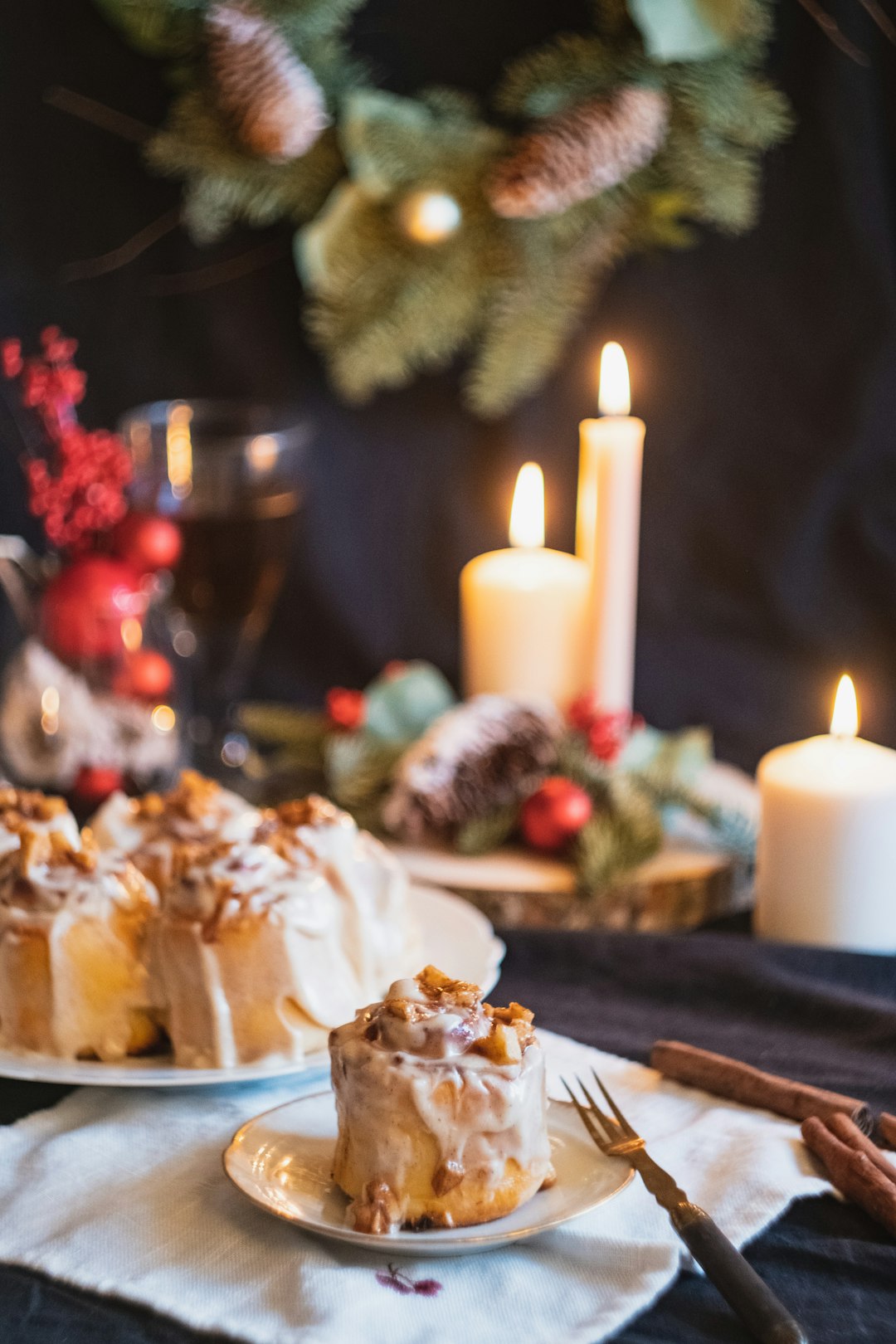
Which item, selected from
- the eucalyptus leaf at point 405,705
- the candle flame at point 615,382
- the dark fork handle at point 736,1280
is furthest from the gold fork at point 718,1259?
the candle flame at point 615,382

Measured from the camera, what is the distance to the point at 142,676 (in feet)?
4.83

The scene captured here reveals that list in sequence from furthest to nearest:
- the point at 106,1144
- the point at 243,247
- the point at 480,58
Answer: the point at 243,247
the point at 480,58
the point at 106,1144

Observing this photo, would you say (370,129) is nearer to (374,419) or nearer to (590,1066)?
(374,419)

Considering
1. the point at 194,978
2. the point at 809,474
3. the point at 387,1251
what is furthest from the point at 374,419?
the point at 387,1251

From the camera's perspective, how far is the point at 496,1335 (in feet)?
2.38

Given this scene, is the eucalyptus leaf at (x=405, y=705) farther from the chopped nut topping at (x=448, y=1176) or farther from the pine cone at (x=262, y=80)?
the chopped nut topping at (x=448, y=1176)

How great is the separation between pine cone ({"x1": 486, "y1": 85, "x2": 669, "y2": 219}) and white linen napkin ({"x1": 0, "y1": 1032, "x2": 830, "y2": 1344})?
3.10 feet

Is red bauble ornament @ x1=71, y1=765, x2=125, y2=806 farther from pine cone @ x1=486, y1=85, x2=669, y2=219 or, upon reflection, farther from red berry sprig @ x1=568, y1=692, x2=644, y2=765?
pine cone @ x1=486, y1=85, x2=669, y2=219

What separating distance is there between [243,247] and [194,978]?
108 centimetres

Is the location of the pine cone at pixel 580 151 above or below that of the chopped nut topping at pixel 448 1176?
above

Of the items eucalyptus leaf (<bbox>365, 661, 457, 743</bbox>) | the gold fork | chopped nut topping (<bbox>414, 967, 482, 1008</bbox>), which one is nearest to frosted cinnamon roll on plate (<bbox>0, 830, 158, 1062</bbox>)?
chopped nut topping (<bbox>414, 967, 482, 1008</bbox>)

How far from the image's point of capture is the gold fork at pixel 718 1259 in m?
0.72

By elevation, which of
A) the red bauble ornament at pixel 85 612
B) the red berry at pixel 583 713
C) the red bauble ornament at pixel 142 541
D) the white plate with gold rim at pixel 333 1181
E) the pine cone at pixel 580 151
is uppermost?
the pine cone at pixel 580 151

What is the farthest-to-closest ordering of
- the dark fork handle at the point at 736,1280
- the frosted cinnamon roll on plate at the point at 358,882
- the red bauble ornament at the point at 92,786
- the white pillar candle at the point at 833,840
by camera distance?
the red bauble ornament at the point at 92,786
the white pillar candle at the point at 833,840
the frosted cinnamon roll on plate at the point at 358,882
the dark fork handle at the point at 736,1280
